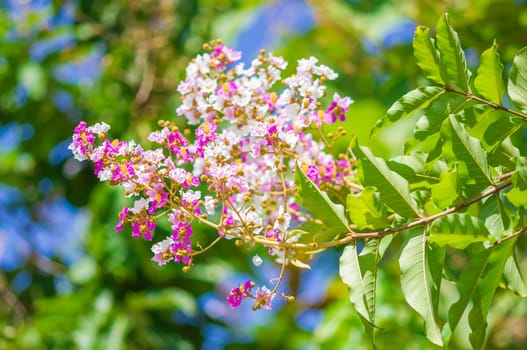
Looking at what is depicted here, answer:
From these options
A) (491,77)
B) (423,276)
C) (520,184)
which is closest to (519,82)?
(491,77)

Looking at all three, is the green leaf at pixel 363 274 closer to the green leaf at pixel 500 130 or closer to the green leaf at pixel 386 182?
the green leaf at pixel 386 182

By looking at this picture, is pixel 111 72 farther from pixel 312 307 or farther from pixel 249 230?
pixel 249 230

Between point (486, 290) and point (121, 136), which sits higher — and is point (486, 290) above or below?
below

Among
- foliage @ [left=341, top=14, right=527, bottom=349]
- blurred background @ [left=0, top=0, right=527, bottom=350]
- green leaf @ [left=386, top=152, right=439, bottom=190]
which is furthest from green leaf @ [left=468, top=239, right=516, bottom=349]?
blurred background @ [left=0, top=0, right=527, bottom=350]

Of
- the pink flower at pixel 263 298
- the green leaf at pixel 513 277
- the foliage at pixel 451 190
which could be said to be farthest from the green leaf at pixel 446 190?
the pink flower at pixel 263 298

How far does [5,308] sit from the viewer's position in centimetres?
313

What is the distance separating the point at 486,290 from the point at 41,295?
8.63 ft

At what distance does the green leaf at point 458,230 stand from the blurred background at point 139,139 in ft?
5.50

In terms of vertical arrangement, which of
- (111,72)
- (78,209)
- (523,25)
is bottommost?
(523,25)

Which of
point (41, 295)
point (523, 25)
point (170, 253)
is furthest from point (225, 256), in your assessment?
point (170, 253)

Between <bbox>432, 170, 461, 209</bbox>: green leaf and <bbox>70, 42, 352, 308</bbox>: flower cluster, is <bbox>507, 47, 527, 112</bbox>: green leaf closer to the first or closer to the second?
<bbox>432, 170, 461, 209</bbox>: green leaf

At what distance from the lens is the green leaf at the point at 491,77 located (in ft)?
2.65

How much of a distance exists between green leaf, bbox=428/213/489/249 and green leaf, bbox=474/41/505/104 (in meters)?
0.17

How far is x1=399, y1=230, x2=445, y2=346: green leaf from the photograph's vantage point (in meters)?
0.75
